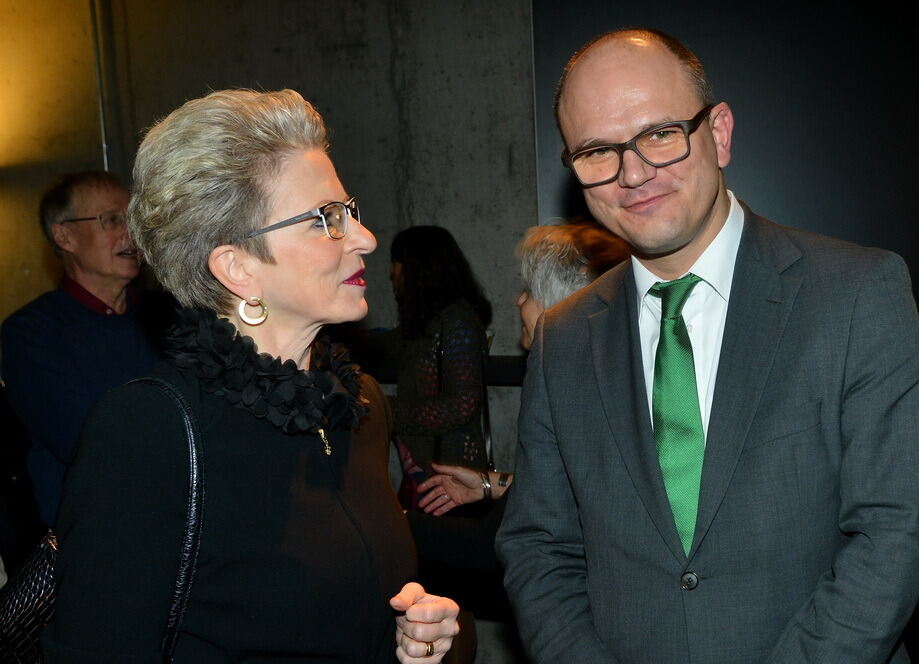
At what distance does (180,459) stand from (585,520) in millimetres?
795

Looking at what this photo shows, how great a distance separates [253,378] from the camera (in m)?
1.62

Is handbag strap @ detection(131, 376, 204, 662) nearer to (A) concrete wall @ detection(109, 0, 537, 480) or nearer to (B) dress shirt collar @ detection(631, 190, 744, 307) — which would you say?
(B) dress shirt collar @ detection(631, 190, 744, 307)

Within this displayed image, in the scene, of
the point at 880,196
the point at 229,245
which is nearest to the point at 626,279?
the point at 229,245

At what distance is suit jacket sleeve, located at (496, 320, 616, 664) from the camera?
173 centimetres

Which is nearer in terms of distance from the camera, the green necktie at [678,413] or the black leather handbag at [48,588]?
the black leather handbag at [48,588]

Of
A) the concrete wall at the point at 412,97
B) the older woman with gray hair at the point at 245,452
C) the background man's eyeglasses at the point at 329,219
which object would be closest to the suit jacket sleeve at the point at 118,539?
the older woman with gray hair at the point at 245,452

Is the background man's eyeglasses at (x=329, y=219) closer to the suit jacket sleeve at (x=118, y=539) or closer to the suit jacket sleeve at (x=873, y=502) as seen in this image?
the suit jacket sleeve at (x=118, y=539)

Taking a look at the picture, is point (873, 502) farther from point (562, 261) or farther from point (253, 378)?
point (562, 261)

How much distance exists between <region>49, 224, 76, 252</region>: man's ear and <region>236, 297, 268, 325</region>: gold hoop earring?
6.62 ft

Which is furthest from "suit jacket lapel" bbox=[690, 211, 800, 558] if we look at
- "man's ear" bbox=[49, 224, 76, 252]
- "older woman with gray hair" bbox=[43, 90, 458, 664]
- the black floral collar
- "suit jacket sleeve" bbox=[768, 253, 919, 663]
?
"man's ear" bbox=[49, 224, 76, 252]

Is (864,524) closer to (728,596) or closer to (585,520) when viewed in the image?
(728,596)

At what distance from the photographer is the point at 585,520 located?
1718 mm

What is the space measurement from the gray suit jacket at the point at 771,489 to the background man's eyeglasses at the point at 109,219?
7.93 feet

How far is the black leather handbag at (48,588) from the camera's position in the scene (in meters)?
1.44
